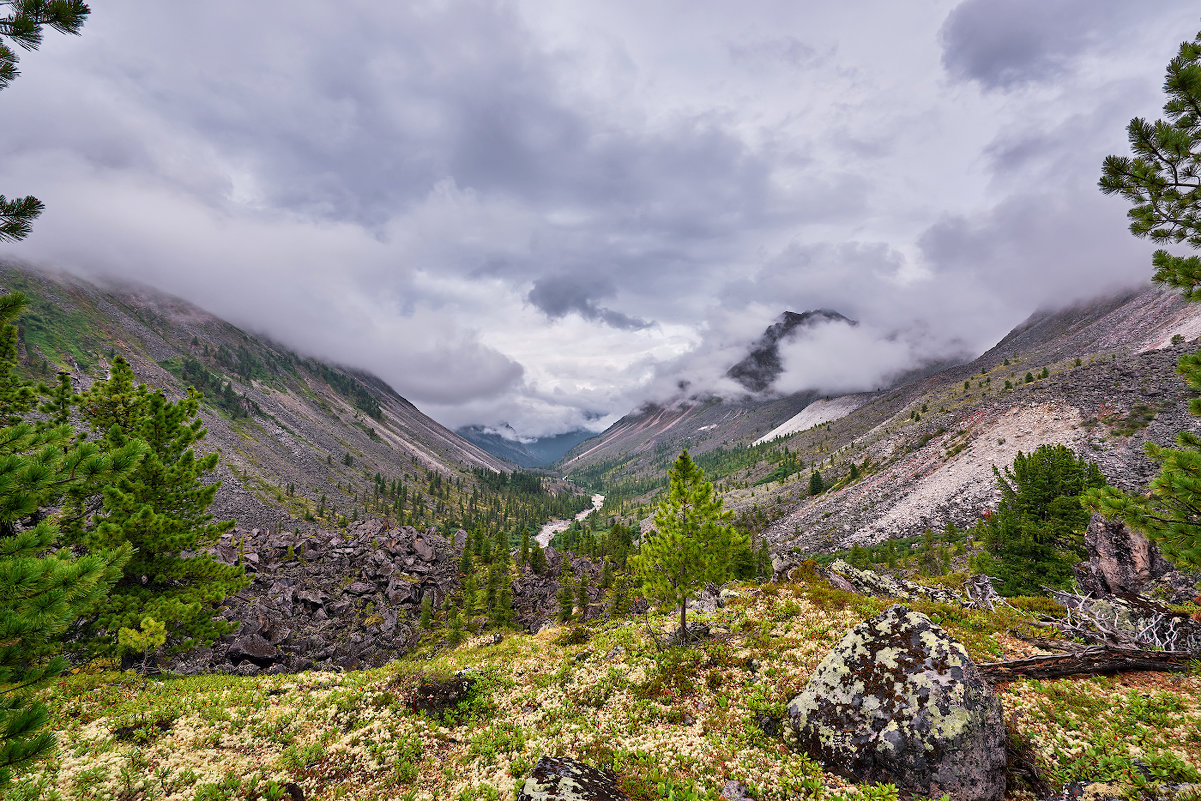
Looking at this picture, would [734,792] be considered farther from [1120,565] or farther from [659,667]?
[1120,565]

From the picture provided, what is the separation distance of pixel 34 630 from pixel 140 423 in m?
25.5

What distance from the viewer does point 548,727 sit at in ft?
54.4

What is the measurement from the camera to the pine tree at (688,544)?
2405 centimetres

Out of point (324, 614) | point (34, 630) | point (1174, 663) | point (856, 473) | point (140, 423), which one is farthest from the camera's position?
point (856, 473)

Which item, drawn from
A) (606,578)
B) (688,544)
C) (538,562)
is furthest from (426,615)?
(688,544)

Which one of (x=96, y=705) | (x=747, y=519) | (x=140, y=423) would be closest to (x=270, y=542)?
(x=140, y=423)

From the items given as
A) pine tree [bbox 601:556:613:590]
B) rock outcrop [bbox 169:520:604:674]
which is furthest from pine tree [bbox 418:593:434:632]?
pine tree [bbox 601:556:613:590]

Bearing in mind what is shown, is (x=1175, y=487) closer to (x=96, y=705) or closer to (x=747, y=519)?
(x=96, y=705)

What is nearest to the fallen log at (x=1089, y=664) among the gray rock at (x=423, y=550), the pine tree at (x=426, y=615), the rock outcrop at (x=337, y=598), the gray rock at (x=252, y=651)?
the rock outcrop at (x=337, y=598)

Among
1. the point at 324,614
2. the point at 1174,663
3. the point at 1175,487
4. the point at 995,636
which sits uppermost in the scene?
the point at 1175,487

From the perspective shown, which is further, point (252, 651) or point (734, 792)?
point (252, 651)

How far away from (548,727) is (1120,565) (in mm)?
37140

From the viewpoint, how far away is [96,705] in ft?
63.1

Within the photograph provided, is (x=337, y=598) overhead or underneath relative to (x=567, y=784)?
underneath
